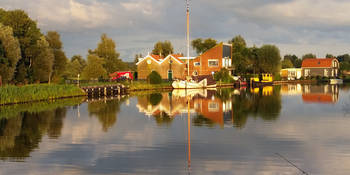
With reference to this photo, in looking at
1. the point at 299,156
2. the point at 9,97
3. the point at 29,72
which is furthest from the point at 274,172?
the point at 29,72

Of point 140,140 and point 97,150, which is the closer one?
point 97,150

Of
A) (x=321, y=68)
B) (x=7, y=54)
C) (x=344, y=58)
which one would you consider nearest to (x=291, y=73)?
(x=321, y=68)

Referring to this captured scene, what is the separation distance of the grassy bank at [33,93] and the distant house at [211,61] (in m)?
36.8

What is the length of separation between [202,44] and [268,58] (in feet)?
81.2

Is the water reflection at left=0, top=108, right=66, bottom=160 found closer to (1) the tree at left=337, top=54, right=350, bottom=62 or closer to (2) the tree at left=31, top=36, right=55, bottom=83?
(2) the tree at left=31, top=36, right=55, bottom=83

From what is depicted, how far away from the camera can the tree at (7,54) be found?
36.8 metres

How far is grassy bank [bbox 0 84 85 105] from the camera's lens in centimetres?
3078

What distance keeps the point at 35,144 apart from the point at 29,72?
3450cm

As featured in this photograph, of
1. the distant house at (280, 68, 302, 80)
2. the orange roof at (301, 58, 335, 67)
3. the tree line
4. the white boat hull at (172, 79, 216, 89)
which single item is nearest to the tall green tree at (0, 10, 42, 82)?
the tree line

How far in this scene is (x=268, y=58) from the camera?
82188mm

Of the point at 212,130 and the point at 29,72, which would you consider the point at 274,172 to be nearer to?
the point at 212,130

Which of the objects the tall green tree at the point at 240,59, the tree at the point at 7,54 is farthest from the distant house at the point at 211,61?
the tree at the point at 7,54

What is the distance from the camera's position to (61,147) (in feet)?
44.2

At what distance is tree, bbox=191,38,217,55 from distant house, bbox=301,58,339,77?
2865 centimetres
